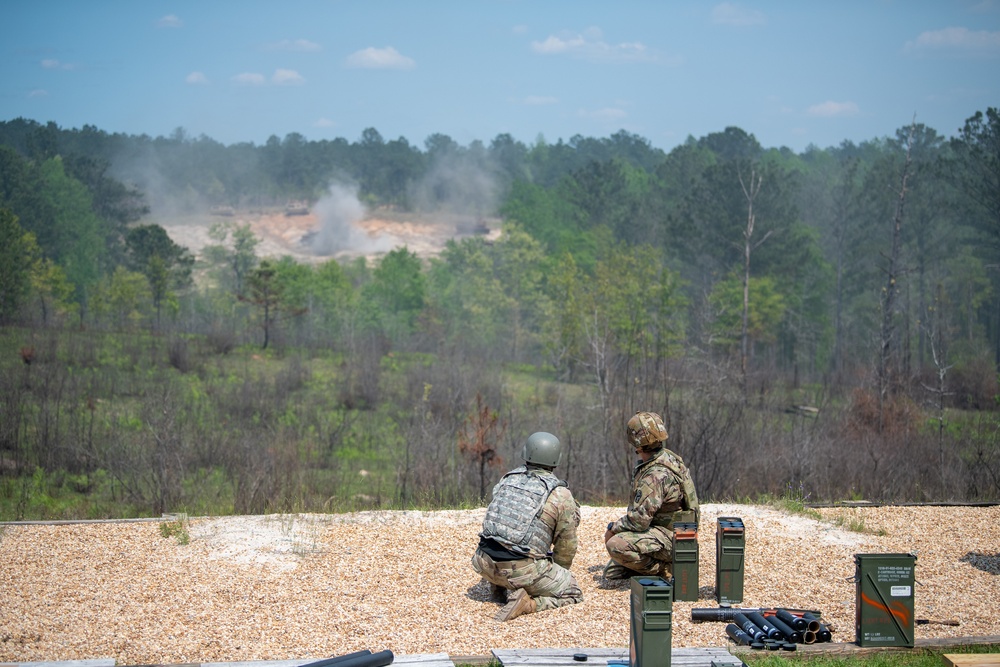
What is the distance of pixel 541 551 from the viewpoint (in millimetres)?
9117

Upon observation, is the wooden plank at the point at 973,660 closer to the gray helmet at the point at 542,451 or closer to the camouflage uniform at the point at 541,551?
the camouflage uniform at the point at 541,551

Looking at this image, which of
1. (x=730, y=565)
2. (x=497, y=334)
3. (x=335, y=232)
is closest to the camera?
(x=730, y=565)

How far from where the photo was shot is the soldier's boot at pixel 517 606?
28.7 feet

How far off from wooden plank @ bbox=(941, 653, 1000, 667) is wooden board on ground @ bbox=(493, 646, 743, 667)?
144 centimetres

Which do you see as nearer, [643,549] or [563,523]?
[563,523]

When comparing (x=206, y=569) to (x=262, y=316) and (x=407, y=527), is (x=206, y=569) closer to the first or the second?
(x=407, y=527)

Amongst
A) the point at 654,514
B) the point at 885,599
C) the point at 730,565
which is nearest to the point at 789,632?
the point at 885,599

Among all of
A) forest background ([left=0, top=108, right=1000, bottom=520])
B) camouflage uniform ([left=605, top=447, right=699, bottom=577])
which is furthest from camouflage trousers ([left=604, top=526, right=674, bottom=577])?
forest background ([left=0, top=108, right=1000, bottom=520])

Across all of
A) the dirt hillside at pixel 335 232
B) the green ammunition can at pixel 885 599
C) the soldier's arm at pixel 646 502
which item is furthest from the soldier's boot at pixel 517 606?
the dirt hillside at pixel 335 232

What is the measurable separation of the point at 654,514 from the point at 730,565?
80 cm

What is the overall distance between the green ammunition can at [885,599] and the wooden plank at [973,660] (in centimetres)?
58

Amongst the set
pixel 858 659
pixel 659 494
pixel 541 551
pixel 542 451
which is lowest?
pixel 858 659

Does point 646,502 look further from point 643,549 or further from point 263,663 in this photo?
point 263,663

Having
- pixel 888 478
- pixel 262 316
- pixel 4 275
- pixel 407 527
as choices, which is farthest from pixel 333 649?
pixel 262 316
